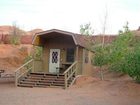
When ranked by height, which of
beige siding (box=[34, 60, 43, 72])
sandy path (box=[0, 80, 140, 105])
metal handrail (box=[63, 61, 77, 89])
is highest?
beige siding (box=[34, 60, 43, 72])

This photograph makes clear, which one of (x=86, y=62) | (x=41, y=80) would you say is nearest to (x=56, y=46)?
(x=86, y=62)

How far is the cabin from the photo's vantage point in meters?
24.0

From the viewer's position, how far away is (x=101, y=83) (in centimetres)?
2217

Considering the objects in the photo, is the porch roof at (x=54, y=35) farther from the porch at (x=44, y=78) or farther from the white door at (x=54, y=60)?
the porch at (x=44, y=78)

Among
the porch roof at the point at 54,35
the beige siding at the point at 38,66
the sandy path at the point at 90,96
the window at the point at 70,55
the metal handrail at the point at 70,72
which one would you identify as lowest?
the sandy path at the point at 90,96

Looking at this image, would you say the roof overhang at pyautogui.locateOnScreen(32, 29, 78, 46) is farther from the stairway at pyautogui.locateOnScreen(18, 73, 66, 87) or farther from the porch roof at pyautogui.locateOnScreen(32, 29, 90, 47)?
the stairway at pyautogui.locateOnScreen(18, 73, 66, 87)

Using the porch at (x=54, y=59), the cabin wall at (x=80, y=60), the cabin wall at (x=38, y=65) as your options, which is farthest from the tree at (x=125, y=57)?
the cabin wall at (x=38, y=65)

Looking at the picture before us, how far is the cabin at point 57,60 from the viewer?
23969mm

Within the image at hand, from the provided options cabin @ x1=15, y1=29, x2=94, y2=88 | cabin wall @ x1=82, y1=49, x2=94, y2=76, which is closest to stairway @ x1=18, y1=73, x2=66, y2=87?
cabin @ x1=15, y1=29, x2=94, y2=88

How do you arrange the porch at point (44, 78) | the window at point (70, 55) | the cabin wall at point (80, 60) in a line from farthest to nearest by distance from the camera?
the window at point (70, 55), the cabin wall at point (80, 60), the porch at point (44, 78)

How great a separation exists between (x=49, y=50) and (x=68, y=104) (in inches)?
520

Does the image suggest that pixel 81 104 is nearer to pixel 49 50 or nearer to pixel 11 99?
pixel 11 99

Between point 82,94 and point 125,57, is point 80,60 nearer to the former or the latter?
point 125,57

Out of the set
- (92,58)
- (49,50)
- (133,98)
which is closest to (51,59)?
(49,50)
